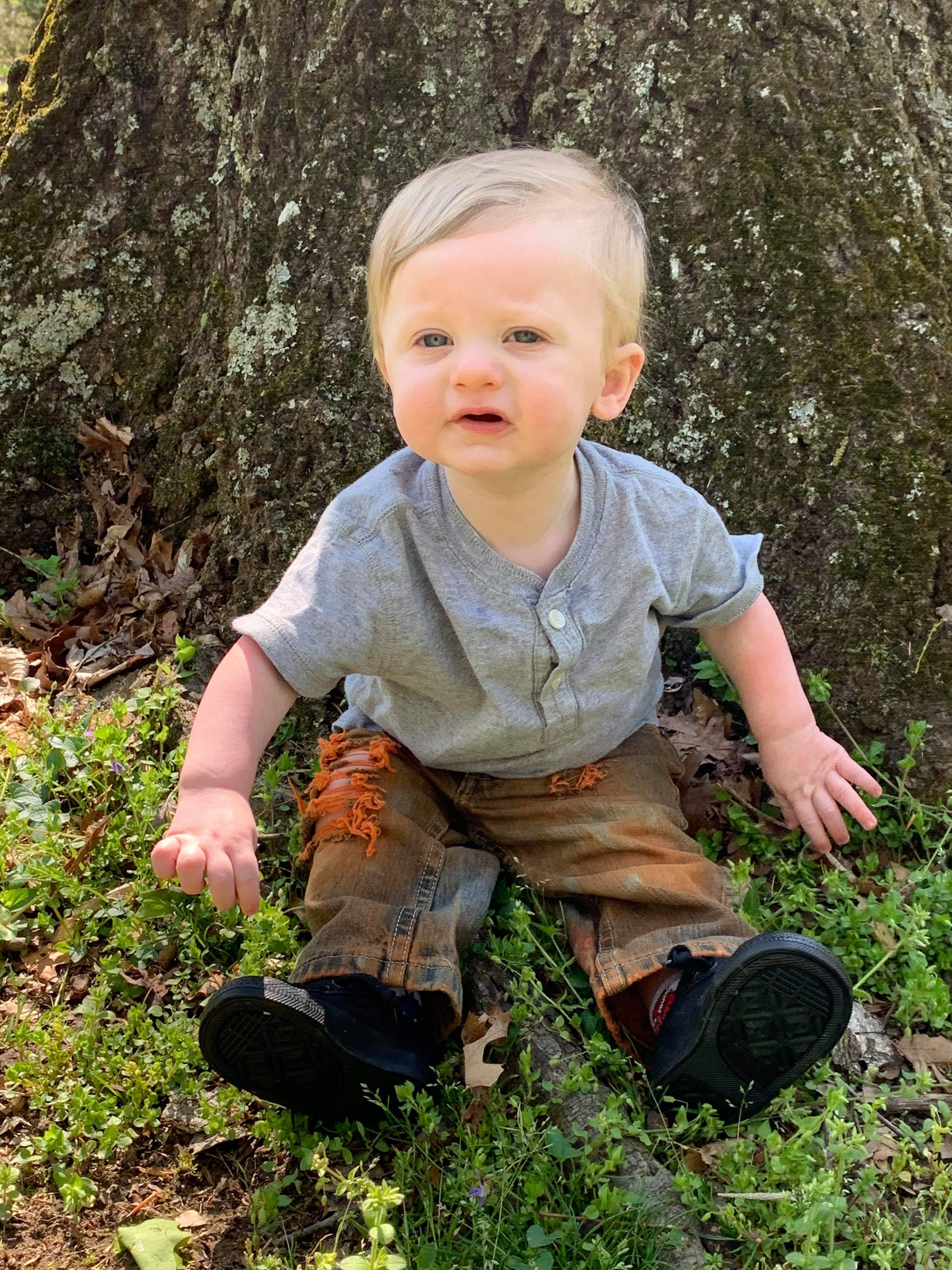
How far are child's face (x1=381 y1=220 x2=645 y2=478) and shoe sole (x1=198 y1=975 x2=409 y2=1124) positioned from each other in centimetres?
113

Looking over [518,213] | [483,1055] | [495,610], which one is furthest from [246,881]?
[518,213]

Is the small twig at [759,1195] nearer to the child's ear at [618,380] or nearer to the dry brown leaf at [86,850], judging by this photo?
the child's ear at [618,380]

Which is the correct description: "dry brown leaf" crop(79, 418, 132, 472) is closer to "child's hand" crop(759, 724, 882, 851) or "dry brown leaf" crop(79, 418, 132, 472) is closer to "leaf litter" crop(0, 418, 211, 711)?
"leaf litter" crop(0, 418, 211, 711)

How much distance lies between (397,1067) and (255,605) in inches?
62.3

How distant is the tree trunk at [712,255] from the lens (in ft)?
9.57

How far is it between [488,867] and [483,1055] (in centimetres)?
48

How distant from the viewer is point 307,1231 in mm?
2137

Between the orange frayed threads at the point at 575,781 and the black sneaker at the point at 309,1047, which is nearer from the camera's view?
the black sneaker at the point at 309,1047

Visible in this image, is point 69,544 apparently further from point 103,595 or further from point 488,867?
point 488,867

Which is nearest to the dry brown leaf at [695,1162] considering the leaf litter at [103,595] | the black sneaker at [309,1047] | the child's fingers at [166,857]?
the black sneaker at [309,1047]

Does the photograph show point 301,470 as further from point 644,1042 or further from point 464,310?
point 644,1042

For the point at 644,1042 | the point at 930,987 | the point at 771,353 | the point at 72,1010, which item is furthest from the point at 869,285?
the point at 72,1010

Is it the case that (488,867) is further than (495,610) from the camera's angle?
Yes

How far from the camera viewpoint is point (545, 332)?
213cm
